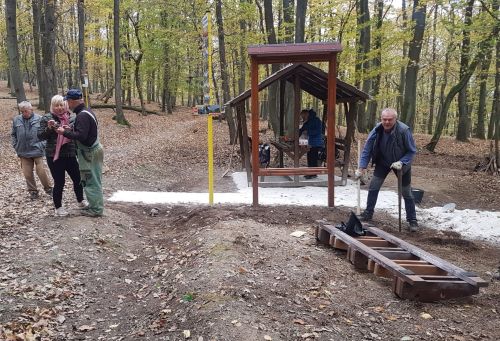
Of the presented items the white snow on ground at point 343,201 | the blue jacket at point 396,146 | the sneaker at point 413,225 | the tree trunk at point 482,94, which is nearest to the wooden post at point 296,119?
the white snow on ground at point 343,201

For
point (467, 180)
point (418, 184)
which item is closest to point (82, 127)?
point (418, 184)

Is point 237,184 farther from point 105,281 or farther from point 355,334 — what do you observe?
point 355,334

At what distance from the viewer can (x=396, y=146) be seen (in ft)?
24.1

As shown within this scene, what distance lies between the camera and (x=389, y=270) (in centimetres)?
482

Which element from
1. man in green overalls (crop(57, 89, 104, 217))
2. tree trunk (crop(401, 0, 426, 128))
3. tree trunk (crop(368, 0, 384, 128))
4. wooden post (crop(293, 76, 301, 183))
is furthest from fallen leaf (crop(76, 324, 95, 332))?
tree trunk (crop(401, 0, 426, 128))

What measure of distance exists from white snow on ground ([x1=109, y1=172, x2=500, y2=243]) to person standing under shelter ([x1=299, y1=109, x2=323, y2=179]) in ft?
3.45

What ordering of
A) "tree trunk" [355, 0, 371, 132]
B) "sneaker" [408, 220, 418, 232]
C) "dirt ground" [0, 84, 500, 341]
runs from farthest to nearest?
"tree trunk" [355, 0, 371, 132], "sneaker" [408, 220, 418, 232], "dirt ground" [0, 84, 500, 341]

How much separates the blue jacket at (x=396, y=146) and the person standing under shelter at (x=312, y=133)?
3866 millimetres

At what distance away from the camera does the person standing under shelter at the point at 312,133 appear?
1137 centimetres

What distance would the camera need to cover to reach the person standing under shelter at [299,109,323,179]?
37.3 feet

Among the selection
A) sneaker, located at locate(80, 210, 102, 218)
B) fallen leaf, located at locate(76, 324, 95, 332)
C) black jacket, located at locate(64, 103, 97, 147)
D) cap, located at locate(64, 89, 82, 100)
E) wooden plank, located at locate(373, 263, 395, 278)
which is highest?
cap, located at locate(64, 89, 82, 100)

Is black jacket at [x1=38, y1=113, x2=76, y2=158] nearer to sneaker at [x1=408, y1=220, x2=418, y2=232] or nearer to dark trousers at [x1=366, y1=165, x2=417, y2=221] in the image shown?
dark trousers at [x1=366, y1=165, x2=417, y2=221]

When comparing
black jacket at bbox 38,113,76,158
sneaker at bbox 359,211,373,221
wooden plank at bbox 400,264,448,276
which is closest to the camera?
wooden plank at bbox 400,264,448,276

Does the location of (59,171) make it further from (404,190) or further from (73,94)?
(404,190)
